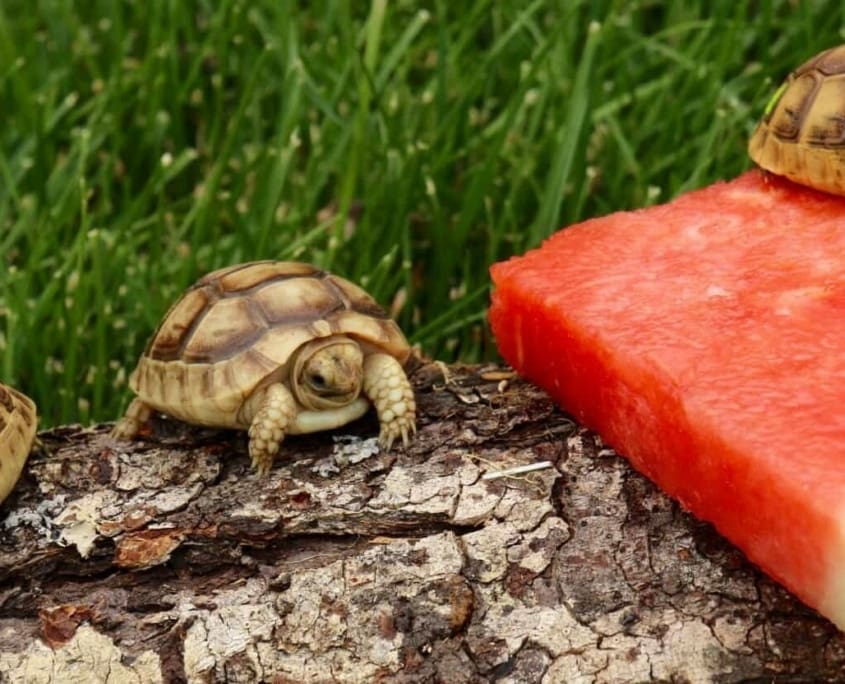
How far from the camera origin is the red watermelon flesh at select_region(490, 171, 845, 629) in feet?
6.84

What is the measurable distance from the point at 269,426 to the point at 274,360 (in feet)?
0.46

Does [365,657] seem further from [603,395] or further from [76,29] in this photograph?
[76,29]

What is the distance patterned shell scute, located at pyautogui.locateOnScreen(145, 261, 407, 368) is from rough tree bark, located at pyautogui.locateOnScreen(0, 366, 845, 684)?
0.25 metres

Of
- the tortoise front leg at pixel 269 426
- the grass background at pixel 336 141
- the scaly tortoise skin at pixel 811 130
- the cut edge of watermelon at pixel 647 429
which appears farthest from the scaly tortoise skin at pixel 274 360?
the scaly tortoise skin at pixel 811 130

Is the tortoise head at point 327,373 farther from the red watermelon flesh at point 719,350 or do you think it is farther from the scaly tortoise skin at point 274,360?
the red watermelon flesh at point 719,350

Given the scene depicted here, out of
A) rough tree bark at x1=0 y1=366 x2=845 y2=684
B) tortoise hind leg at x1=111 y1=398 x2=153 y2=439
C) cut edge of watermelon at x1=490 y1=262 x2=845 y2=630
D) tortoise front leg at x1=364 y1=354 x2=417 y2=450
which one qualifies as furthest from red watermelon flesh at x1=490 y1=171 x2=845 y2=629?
tortoise hind leg at x1=111 y1=398 x2=153 y2=439

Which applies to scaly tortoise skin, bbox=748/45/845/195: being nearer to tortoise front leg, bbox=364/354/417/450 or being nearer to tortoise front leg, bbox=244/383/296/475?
tortoise front leg, bbox=364/354/417/450

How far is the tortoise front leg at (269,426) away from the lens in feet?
8.19

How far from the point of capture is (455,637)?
7.16 feet

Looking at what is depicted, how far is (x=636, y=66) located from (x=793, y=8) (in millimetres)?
774

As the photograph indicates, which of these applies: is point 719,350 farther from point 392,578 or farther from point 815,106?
point 815,106

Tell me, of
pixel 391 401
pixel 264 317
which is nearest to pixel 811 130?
pixel 391 401

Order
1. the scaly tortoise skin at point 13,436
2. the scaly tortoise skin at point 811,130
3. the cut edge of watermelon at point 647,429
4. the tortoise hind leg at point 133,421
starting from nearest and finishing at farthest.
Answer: the cut edge of watermelon at point 647,429, the scaly tortoise skin at point 13,436, the tortoise hind leg at point 133,421, the scaly tortoise skin at point 811,130

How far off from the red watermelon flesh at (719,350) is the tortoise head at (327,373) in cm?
43
